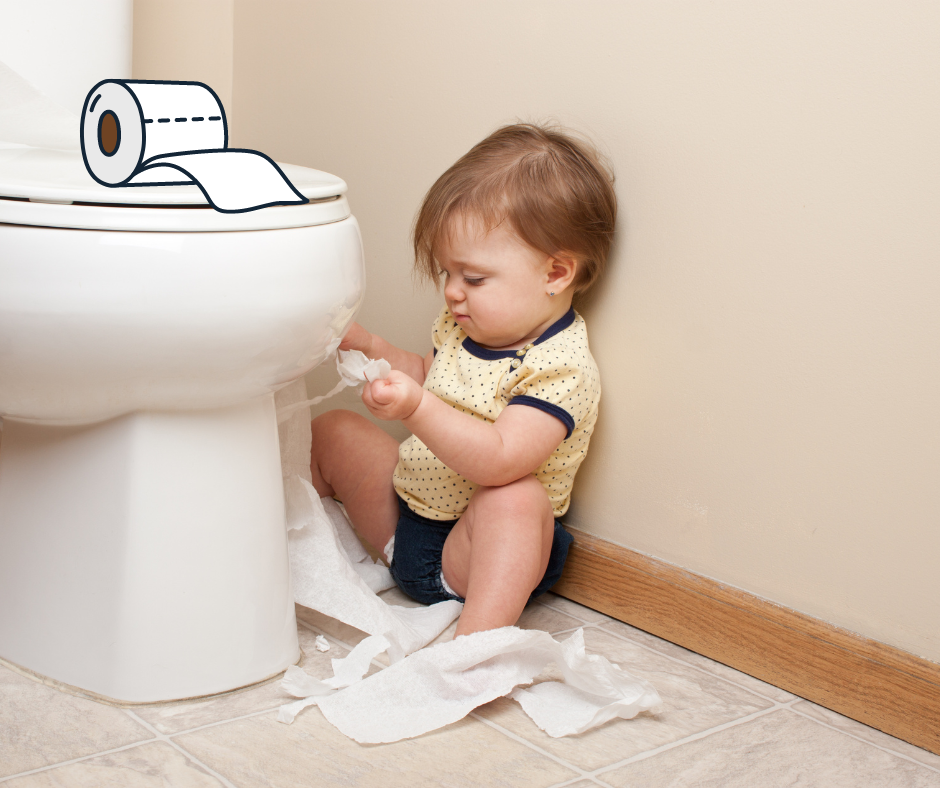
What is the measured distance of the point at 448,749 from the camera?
786mm

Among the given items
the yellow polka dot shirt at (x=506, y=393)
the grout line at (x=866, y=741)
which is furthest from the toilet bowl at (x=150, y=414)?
the grout line at (x=866, y=741)

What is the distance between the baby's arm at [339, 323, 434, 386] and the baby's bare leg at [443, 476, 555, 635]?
0.65 ft

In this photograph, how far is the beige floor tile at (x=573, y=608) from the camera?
1.06m

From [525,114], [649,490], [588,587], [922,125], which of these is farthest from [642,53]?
[588,587]

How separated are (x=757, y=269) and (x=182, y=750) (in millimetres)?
652

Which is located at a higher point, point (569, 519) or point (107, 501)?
point (107, 501)

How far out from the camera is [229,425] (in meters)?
0.83

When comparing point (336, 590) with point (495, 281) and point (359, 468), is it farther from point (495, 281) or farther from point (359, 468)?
point (495, 281)

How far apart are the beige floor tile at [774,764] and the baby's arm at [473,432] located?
0.30 meters

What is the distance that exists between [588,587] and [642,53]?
0.57 metres

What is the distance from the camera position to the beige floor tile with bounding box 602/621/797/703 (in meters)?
0.91

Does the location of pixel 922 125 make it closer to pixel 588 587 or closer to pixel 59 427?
pixel 588 587

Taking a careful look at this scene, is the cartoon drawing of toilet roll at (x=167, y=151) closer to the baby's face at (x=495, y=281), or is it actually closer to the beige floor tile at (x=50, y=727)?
the baby's face at (x=495, y=281)

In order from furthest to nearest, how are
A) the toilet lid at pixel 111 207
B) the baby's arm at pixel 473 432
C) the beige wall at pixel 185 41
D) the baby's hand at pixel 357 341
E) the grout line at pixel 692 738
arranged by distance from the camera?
the beige wall at pixel 185 41 < the baby's hand at pixel 357 341 < the baby's arm at pixel 473 432 < the grout line at pixel 692 738 < the toilet lid at pixel 111 207
